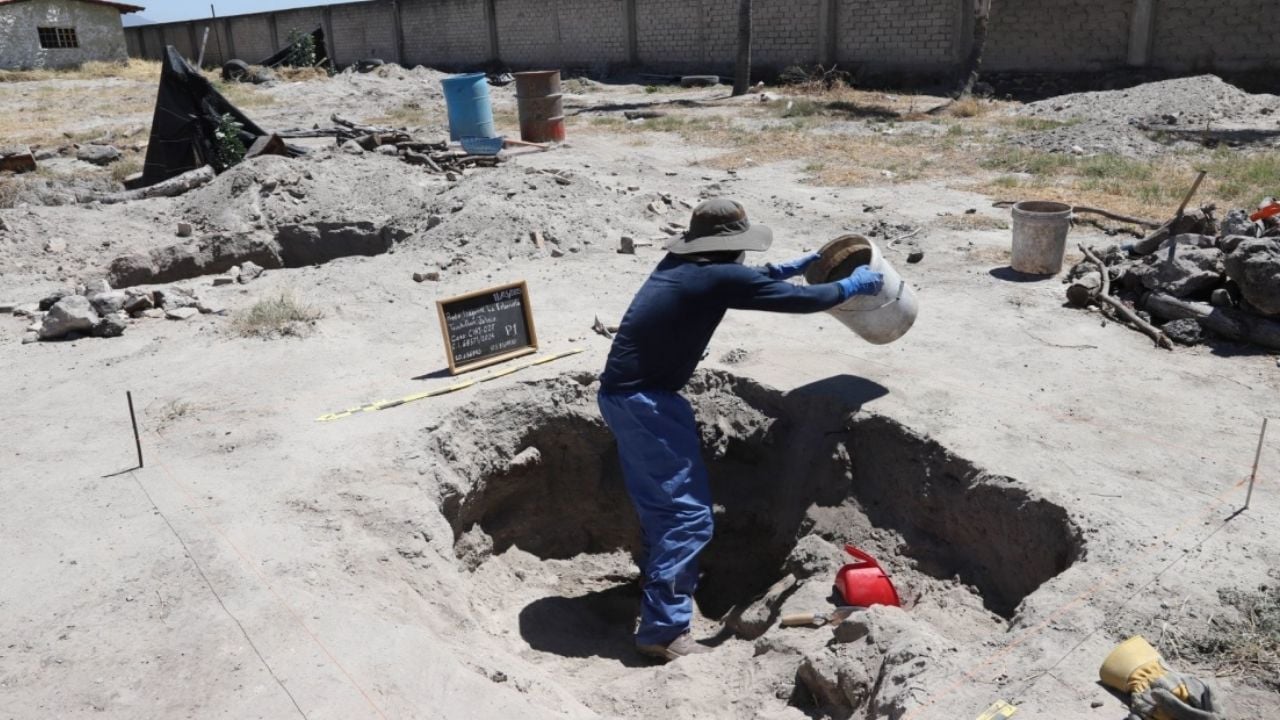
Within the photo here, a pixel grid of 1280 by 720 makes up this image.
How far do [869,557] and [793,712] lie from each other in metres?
0.95

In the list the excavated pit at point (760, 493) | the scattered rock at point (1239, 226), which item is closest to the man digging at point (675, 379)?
the excavated pit at point (760, 493)

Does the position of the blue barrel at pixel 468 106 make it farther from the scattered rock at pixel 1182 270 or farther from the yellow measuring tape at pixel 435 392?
the scattered rock at pixel 1182 270

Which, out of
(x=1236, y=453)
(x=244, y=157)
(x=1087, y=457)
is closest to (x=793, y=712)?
(x=1087, y=457)

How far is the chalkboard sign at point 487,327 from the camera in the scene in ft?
20.5

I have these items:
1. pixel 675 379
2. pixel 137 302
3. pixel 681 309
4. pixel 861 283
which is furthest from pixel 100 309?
pixel 861 283

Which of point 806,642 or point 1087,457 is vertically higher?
point 1087,457

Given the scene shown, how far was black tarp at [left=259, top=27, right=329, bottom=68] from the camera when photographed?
36375 millimetres

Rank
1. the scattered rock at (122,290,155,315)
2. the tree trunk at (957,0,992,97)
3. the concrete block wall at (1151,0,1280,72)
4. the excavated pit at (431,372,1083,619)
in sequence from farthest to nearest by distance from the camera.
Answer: the tree trunk at (957,0,992,97), the concrete block wall at (1151,0,1280,72), the scattered rock at (122,290,155,315), the excavated pit at (431,372,1083,619)

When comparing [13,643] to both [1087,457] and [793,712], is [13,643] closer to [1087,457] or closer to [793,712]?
[793,712]

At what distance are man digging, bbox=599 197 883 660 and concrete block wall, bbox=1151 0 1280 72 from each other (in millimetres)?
18312

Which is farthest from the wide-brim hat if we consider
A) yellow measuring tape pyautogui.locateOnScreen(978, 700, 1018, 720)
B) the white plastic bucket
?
yellow measuring tape pyautogui.locateOnScreen(978, 700, 1018, 720)

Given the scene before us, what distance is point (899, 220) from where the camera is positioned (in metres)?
10.2

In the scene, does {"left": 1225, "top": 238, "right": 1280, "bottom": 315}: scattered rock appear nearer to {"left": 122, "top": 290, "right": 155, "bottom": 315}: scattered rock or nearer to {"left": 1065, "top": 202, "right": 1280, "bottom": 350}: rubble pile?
{"left": 1065, "top": 202, "right": 1280, "bottom": 350}: rubble pile

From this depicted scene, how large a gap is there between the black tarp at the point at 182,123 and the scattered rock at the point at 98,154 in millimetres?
3229
